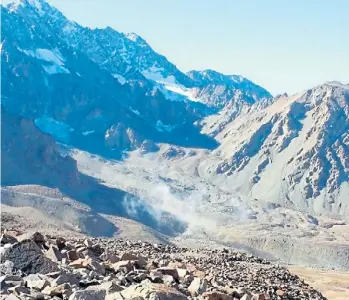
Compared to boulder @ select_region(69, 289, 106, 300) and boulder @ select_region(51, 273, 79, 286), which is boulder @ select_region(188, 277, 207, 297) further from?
boulder @ select_region(69, 289, 106, 300)

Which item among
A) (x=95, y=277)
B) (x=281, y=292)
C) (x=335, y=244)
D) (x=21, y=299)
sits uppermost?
(x=335, y=244)

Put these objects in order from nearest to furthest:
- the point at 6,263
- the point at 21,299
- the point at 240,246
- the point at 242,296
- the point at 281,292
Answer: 1. the point at 21,299
2. the point at 6,263
3. the point at 242,296
4. the point at 281,292
5. the point at 240,246

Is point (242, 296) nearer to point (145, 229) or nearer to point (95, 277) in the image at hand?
point (95, 277)

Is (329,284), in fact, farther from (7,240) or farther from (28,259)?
(28,259)

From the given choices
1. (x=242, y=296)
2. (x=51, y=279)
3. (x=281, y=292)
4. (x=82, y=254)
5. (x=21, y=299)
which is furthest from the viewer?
(x=281, y=292)

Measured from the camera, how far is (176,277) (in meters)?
19.9

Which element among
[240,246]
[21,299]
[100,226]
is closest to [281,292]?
[21,299]

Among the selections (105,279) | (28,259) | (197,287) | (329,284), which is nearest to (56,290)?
(105,279)

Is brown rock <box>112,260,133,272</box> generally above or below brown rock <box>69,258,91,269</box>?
above

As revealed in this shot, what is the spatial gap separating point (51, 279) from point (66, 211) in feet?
504

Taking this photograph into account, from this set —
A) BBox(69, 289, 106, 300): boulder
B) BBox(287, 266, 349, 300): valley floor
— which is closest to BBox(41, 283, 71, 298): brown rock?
BBox(69, 289, 106, 300): boulder

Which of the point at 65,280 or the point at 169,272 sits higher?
the point at 169,272

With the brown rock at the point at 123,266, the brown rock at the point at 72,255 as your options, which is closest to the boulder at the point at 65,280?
the brown rock at the point at 123,266

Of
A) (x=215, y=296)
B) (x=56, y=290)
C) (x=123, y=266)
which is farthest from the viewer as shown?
(x=123, y=266)
